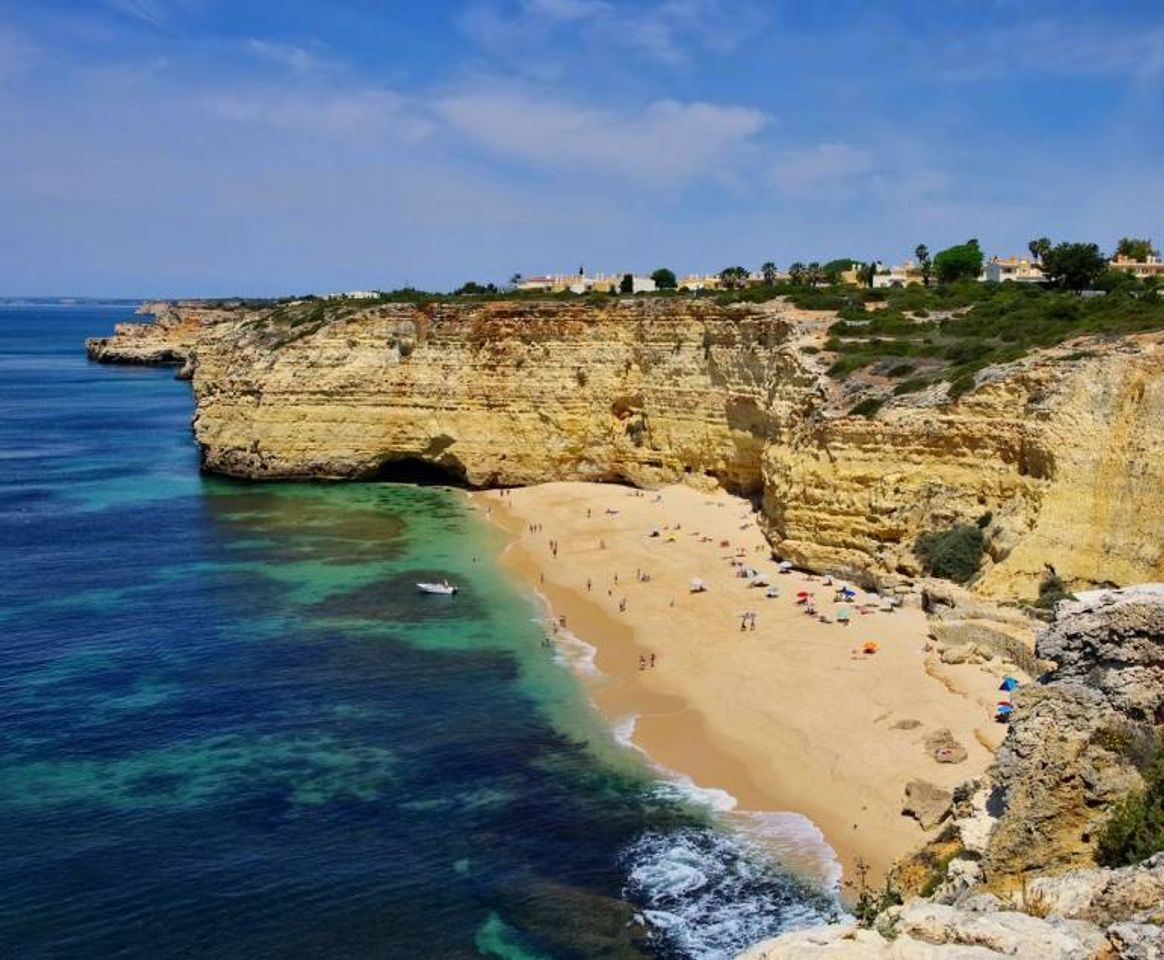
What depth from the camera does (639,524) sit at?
42.9m

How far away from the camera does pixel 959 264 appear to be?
77.0m

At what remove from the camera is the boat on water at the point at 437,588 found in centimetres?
3441

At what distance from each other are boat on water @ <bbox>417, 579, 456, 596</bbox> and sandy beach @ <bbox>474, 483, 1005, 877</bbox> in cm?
309

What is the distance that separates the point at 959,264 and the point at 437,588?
189 ft

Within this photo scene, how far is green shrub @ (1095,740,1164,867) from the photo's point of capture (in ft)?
30.8

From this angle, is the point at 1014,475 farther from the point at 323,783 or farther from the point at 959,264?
the point at 959,264

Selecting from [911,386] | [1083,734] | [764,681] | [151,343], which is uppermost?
[151,343]

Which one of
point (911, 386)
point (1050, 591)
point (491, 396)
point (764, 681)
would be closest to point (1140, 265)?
point (491, 396)

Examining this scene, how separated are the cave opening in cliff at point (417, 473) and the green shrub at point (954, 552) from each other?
94.6ft

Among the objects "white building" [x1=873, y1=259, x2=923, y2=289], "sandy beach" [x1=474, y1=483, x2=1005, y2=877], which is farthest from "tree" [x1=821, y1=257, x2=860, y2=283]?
"sandy beach" [x1=474, y1=483, x2=1005, y2=877]

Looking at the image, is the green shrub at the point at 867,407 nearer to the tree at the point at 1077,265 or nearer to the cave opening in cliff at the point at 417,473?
the cave opening in cliff at the point at 417,473

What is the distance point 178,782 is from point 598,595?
16145mm

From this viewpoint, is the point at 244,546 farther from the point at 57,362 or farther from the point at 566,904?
the point at 57,362

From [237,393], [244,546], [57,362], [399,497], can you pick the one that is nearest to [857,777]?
[244,546]
